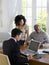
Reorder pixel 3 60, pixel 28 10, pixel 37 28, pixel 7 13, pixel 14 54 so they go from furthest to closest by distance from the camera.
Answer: pixel 28 10
pixel 7 13
pixel 37 28
pixel 14 54
pixel 3 60

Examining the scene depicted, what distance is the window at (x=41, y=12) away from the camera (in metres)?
6.17

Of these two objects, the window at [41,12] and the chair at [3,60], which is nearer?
the chair at [3,60]

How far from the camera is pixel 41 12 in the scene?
6.20 m

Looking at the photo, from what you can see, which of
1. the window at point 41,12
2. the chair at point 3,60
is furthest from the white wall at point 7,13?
the chair at point 3,60

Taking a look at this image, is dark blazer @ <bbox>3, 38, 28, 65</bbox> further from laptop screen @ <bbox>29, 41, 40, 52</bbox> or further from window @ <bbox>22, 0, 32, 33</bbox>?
window @ <bbox>22, 0, 32, 33</bbox>

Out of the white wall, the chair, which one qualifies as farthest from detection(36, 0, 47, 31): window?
the chair

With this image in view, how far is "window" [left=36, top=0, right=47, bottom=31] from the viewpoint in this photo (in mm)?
6168

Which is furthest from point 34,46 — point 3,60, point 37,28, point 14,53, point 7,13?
point 7,13

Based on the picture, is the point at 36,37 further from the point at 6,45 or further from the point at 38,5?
the point at 6,45

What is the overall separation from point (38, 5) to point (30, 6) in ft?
0.81

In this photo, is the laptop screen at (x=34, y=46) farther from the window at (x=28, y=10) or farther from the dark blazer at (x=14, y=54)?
the window at (x=28, y=10)

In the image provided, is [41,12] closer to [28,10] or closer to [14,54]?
[28,10]

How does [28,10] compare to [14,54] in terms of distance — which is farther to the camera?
[28,10]

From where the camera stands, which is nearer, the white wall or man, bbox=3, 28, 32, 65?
man, bbox=3, 28, 32, 65
